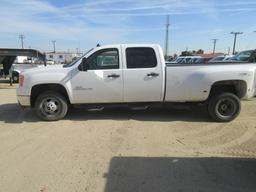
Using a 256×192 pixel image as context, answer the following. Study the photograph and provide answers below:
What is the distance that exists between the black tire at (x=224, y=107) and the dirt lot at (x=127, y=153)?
0.22 metres

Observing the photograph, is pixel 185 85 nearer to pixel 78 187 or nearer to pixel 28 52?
pixel 78 187

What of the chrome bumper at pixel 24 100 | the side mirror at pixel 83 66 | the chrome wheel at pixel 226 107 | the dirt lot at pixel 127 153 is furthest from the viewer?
the chrome wheel at pixel 226 107

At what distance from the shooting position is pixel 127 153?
4.99 metres

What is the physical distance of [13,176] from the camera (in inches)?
162

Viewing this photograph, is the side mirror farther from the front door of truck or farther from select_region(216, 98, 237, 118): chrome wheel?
select_region(216, 98, 237, 118): chrome wheel

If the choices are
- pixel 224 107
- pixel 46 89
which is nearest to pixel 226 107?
pixel 224 107

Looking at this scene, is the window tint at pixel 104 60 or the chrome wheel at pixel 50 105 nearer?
the window tint at pixel 104 60

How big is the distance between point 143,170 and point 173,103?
11.0 feet

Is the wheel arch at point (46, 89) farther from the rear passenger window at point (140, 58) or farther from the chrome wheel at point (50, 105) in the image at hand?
the rear passenger window at point (140, 58)

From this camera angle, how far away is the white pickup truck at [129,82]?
6.96m

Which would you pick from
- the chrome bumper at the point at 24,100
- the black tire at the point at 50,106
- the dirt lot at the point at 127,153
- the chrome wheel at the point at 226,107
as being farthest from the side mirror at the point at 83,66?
the chrome wheel at the point at 226,107

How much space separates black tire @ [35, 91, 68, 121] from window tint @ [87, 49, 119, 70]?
45.6 inches

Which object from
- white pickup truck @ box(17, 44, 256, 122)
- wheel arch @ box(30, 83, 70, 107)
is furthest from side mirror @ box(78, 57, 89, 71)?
wheel arch @ box(30, 83, 70, 107)

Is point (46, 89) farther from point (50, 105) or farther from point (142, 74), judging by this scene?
point (142, 74)
